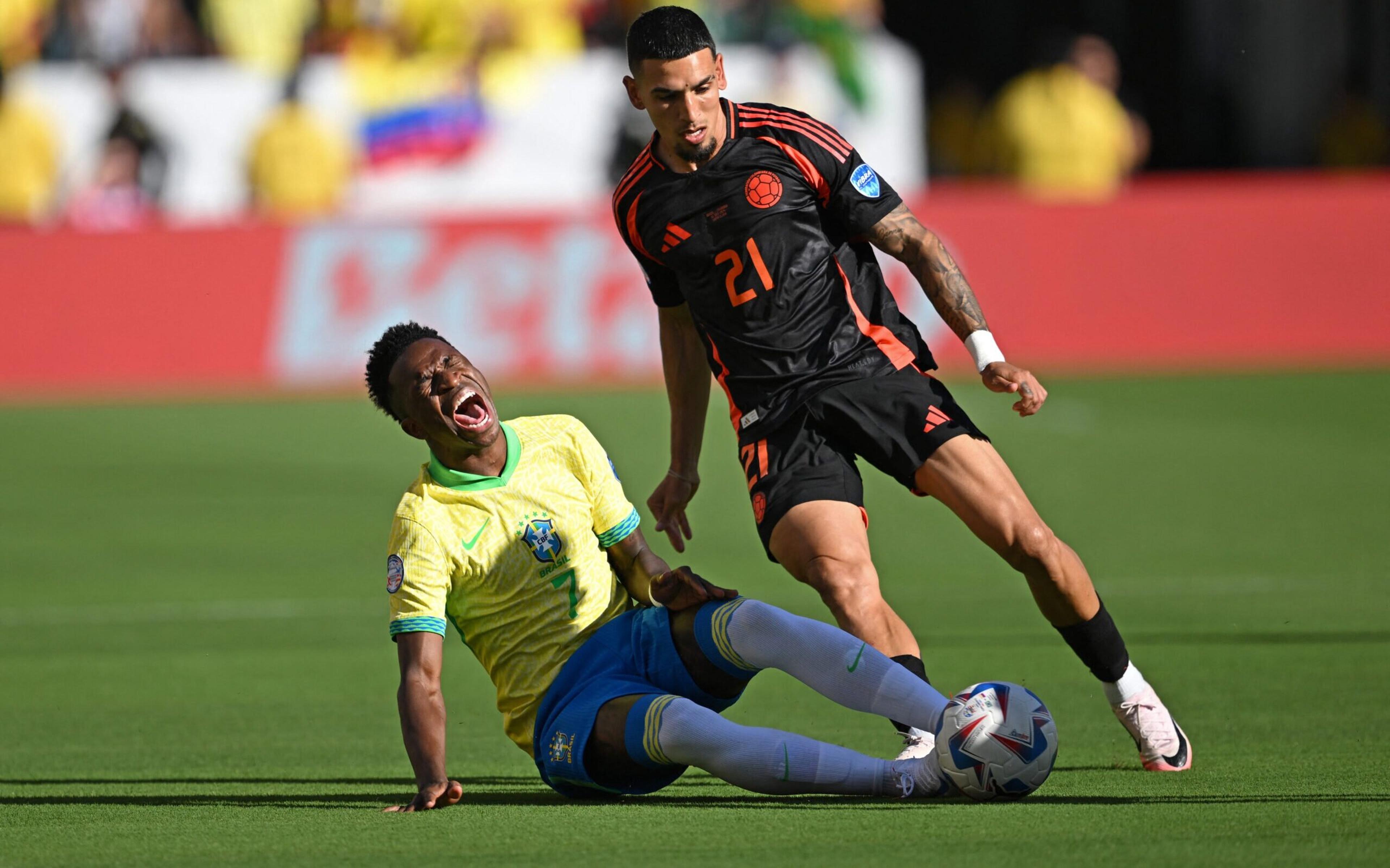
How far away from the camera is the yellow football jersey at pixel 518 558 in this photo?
575cm

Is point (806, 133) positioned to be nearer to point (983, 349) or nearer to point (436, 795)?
point (983, 349)

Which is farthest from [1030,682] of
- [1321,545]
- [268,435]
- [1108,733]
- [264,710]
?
[268,435]

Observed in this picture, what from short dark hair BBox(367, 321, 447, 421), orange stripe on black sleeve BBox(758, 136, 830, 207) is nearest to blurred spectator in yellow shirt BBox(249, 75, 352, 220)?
orange stripe on black sleeve BBox(758, 136, 830, 207)

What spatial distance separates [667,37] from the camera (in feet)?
20.1

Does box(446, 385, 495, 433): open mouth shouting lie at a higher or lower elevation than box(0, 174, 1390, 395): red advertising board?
higher

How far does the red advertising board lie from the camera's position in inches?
696

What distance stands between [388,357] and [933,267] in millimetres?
1647

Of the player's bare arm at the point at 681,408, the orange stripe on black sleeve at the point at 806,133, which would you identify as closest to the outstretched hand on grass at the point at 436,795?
the player's bare arm at the point at 681,408

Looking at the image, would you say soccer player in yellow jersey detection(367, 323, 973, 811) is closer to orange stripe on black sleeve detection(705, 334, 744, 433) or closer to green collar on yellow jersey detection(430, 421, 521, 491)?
green collar on yellow jersey detection(430, 421, 521, 491)

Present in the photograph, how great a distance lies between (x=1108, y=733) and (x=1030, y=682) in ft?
3.61

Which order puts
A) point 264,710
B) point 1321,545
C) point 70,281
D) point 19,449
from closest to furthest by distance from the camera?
1. point 264,710
2. point 1321,545
3. point 19,449
4. point 70,281

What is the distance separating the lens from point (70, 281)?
57.7 feet

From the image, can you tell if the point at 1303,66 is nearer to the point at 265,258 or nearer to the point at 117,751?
the point at 265,258

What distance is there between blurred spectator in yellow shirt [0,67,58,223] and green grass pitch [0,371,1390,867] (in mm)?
3882
